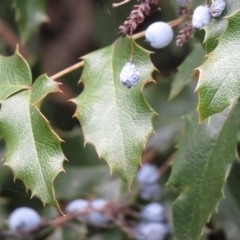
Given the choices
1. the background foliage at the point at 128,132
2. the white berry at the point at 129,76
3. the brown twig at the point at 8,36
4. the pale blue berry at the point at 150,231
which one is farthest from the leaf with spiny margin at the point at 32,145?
the brown twig at the point at 8,36

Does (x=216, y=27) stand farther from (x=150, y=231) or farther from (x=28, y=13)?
(x=28, y=13)

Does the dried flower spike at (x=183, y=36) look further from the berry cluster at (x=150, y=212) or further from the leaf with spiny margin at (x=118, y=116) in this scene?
the berry cluster at (x=150, y=212)

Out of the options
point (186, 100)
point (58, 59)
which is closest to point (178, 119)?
point (186, 100)

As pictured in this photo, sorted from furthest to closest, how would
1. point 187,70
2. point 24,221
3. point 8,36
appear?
point 8,36, point 24,221, point 187,70

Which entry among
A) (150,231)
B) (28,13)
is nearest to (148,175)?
(150,231)

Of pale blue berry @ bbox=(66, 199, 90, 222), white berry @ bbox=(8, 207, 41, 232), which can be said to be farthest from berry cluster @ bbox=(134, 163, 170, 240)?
white berry @ bbox=(8, 207, 41, 232)

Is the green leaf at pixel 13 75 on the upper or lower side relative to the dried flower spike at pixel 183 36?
lower
